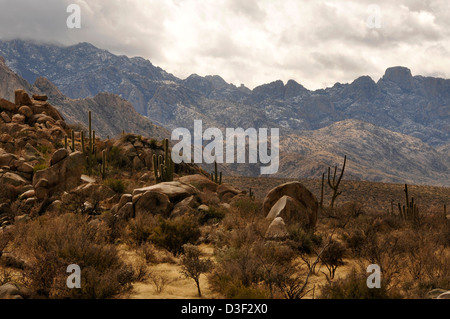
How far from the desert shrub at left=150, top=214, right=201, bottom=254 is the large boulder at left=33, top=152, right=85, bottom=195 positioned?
6.55 m

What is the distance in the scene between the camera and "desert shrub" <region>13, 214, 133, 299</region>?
671cm

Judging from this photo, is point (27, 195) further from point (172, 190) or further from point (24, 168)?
point (172, 190)

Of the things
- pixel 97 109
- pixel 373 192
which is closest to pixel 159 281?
pixel 373 192

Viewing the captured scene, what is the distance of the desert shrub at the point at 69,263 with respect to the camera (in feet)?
22.0

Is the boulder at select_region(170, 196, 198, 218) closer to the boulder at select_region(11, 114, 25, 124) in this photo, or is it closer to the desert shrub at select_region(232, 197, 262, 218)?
the desert shrub at select_region(232, 197, 262, 218)

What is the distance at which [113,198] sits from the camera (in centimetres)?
1686

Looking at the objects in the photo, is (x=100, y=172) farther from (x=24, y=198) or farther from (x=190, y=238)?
(x=190, y=238)

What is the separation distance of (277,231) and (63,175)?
1029 centimetres

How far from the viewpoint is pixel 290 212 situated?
1351 cm

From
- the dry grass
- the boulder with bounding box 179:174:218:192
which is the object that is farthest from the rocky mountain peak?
the boulder with bounding box 179:174:218:192

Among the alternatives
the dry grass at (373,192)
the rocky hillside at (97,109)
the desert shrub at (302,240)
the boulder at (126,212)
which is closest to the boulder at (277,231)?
the desert shrub at (302,240)

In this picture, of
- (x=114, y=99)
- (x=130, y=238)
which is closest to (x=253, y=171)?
(x=114, y=99)

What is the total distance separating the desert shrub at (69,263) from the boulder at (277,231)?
15.2 ft
